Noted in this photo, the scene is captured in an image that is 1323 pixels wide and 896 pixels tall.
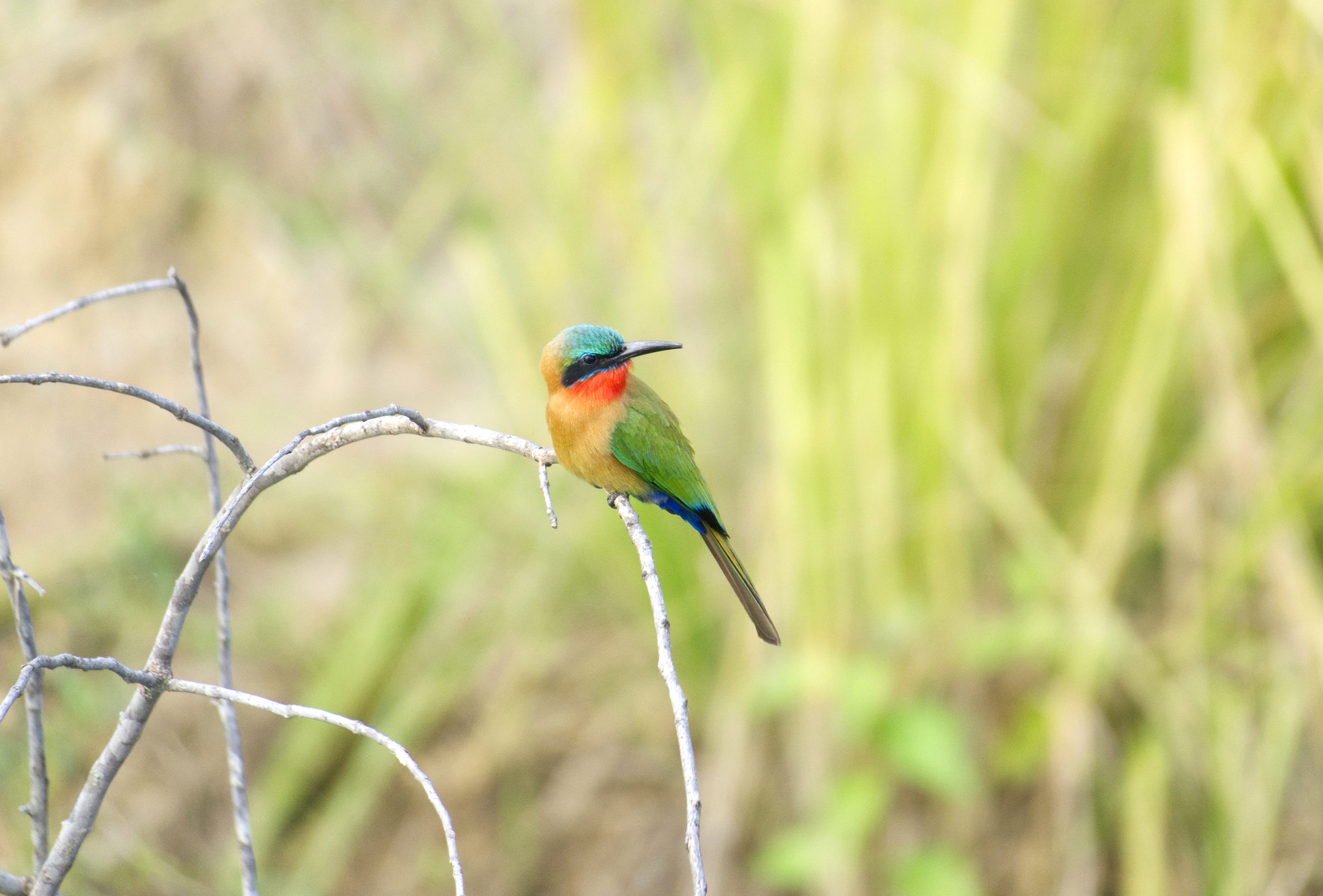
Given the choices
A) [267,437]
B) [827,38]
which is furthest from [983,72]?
[267,437]

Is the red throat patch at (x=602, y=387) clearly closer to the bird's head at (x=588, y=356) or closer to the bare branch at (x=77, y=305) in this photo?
the bird's head at (x=588, y=356)

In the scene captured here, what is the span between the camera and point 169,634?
0.86 meters

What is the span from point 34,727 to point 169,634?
0.50 ft

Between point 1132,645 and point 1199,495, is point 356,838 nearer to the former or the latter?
point 1132,645

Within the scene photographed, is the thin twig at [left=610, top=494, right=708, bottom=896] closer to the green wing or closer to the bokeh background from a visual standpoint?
the green wing

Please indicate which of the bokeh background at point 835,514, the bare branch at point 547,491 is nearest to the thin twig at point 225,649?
the bare branch at point 547,491

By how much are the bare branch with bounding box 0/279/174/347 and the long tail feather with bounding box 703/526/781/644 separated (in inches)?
37.0

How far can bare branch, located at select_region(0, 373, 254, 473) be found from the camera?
2.67ft

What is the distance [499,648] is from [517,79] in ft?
6.14

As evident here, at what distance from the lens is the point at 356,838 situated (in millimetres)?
3438

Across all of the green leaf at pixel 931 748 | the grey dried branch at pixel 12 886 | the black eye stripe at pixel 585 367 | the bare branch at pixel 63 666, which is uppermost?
the black eye stripe at pixel 585 367

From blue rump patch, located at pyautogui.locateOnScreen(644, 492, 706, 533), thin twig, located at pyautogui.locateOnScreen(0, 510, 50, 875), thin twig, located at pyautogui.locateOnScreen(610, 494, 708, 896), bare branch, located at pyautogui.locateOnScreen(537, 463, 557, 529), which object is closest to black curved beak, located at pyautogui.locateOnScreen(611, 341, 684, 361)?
blue rump patch, located at pyautogui.locateOnScreen(644, 492, 706, 533)

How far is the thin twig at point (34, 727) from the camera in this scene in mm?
883

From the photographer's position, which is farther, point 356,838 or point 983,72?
point 356,838
